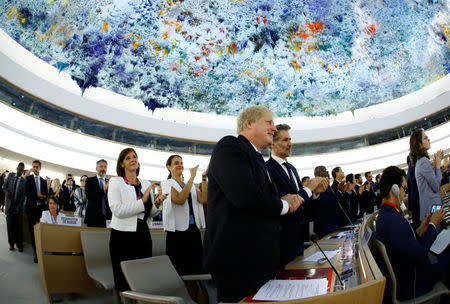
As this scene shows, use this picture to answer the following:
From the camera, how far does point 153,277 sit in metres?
1.54

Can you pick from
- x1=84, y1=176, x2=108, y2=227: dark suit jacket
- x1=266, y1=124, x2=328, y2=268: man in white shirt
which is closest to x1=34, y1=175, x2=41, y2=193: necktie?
x1=84, y1=176, x2=108, y2=227: dark suit jacket

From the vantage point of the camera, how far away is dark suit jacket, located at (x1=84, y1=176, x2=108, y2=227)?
3471mm

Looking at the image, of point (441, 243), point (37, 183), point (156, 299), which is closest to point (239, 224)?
point (156, 299)

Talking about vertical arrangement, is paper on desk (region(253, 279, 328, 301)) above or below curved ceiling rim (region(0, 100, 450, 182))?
below

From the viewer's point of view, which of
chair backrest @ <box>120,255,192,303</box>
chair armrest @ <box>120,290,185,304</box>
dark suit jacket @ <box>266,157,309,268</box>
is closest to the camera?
chair armrest @ <box>120,290,185,304</box>

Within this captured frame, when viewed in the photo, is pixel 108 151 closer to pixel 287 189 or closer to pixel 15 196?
pixel 15 196

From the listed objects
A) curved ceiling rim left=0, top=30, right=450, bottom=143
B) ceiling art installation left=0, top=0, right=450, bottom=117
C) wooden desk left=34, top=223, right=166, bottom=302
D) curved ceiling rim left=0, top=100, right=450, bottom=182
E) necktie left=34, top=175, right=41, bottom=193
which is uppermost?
ceiling art installation left=0, top=0, right=450, bottom=117

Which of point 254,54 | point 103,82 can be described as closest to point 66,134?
point 103,82

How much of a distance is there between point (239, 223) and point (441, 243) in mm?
1155

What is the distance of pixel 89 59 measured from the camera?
1180 centimetres

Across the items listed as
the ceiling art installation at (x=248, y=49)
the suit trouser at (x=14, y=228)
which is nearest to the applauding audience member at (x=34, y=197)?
the suit trouser at (x=14, y=228)

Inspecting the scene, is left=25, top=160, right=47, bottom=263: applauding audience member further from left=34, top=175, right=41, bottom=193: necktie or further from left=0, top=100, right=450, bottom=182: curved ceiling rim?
left=0, top=100, right=450, bottom=182: curved ceiling rim

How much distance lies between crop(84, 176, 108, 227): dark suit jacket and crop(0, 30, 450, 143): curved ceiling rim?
24.7ft

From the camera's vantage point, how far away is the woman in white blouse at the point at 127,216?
200 centimetres
